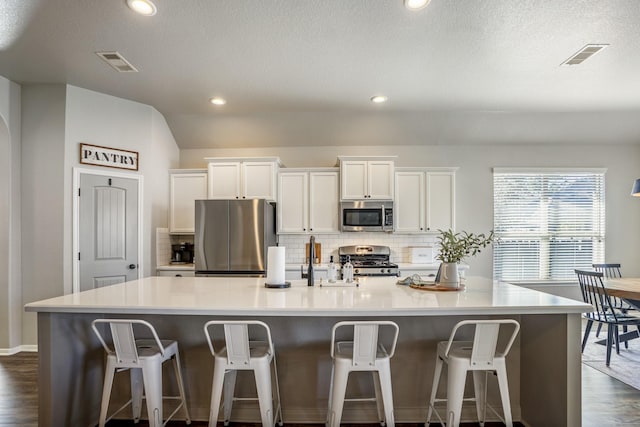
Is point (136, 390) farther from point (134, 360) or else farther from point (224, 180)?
point (224, 180)

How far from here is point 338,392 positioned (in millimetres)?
1972

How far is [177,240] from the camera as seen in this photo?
5145mm

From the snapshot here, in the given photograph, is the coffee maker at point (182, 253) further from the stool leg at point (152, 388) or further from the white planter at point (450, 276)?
the white planter at point (450, 276)

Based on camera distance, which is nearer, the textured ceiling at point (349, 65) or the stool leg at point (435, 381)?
the stool leg at point (435, 381)

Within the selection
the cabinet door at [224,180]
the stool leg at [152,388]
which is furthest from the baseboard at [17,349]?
the stool leg at [152,388]

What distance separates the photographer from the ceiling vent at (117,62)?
3166 millimetres

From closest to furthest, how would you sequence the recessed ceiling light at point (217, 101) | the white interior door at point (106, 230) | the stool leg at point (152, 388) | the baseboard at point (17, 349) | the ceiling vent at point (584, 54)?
the stool leg at point (152, 388) → the ceiling vent at point (584, 54) → the baseboard at point (17, 349) → the white interior door at point (106, 230) → the recessed ceiling light at point (217, 101)

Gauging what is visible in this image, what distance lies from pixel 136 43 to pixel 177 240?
9.48 ft

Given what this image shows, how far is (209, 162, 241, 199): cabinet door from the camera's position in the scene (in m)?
4.86

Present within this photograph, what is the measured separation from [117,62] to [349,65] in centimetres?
217

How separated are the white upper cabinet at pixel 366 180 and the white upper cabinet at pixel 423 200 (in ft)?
0.65

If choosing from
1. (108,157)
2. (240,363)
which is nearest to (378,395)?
(240,363)

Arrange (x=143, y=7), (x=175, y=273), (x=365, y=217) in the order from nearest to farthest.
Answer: (x=143, y=7) < (x=175, y=273) < (x=365, y=217)

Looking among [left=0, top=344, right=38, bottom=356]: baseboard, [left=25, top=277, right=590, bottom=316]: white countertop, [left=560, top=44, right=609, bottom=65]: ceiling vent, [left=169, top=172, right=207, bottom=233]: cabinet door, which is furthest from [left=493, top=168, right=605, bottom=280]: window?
[left=0, top=344, right=38, bottom=356]: baseboard
